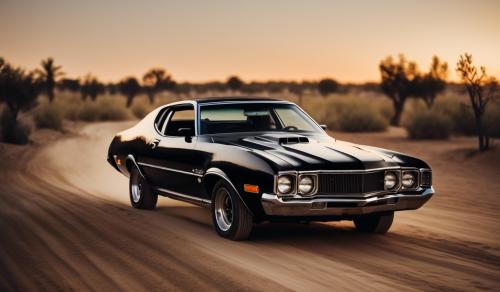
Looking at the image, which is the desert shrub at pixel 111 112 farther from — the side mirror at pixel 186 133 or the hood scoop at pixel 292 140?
the hood scoop at pixel 292 140

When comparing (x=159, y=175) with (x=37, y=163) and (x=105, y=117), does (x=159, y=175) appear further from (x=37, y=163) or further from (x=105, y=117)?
(x=105, y=117)

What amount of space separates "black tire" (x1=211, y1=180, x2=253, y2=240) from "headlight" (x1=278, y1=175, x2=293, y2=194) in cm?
60

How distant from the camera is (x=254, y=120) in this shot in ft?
33.8

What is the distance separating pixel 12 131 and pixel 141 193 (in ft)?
53.0

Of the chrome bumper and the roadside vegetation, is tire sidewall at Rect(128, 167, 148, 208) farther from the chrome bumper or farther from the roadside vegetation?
the roadside vegetation

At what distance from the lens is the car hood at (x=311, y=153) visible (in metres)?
8.28

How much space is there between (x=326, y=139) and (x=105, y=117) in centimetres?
3989

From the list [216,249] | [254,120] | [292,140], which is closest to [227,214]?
[216,249]

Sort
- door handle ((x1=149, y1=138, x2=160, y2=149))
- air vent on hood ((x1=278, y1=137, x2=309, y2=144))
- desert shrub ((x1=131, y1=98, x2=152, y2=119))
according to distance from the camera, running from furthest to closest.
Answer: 1. desert shrub ((x1=131, y1=98, x2=152, y2=119))
2. door handle ((x1=149, y1=138, x2=160, y2=149))
3. air vent on hood ((x1=278, y1=137, x2=309, y2=144))

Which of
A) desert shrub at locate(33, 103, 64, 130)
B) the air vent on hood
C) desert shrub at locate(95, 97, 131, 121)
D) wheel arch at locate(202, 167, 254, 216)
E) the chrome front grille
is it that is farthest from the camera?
desert shrub at locate(95, 97, 131, 121)

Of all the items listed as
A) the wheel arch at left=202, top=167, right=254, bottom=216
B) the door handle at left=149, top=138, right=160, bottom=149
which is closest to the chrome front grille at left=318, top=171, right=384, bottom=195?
the wheel arch at left=202, top=167, right=254, bottom=216

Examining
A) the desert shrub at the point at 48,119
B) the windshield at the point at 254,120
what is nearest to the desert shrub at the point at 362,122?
the desert shrub at the point at 48,119

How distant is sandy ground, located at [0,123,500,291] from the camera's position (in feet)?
22.6

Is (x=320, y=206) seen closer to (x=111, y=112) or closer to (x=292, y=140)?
(x=292, y=140)
